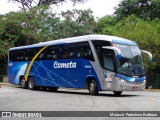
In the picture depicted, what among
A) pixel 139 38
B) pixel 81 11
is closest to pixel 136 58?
pixel 139 38

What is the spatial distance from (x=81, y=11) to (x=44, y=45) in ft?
101

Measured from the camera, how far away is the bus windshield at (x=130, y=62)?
810 inches

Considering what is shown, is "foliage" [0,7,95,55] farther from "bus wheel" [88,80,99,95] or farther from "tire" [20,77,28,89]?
"bus wheel" [88,80,99,95]

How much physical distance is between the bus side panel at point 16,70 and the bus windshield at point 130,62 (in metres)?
10.0

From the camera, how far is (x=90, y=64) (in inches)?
863

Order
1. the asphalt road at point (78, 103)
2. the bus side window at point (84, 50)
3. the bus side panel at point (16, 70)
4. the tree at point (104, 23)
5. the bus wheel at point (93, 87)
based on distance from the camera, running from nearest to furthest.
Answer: the asphalt road at point (78, 103) < the bus wheel at point (93, 87) < the bus side window at point (84, 50) < the bus side panel at point (16, 70) < the tree at point (104, 23)

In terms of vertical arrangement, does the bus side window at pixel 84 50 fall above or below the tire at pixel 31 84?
above

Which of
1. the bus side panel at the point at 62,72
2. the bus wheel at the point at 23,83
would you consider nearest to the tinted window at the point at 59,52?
the bus side panel at the point at 62,72

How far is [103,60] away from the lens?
2120cm

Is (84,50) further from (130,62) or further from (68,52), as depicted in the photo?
(130,62)

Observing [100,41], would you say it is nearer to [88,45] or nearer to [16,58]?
[88,45]

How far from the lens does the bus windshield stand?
20562 millimetres

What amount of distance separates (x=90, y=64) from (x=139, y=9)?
2842 centimetres

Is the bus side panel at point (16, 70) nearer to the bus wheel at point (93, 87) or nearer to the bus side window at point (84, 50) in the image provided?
the bus side window at point (84, 50)
